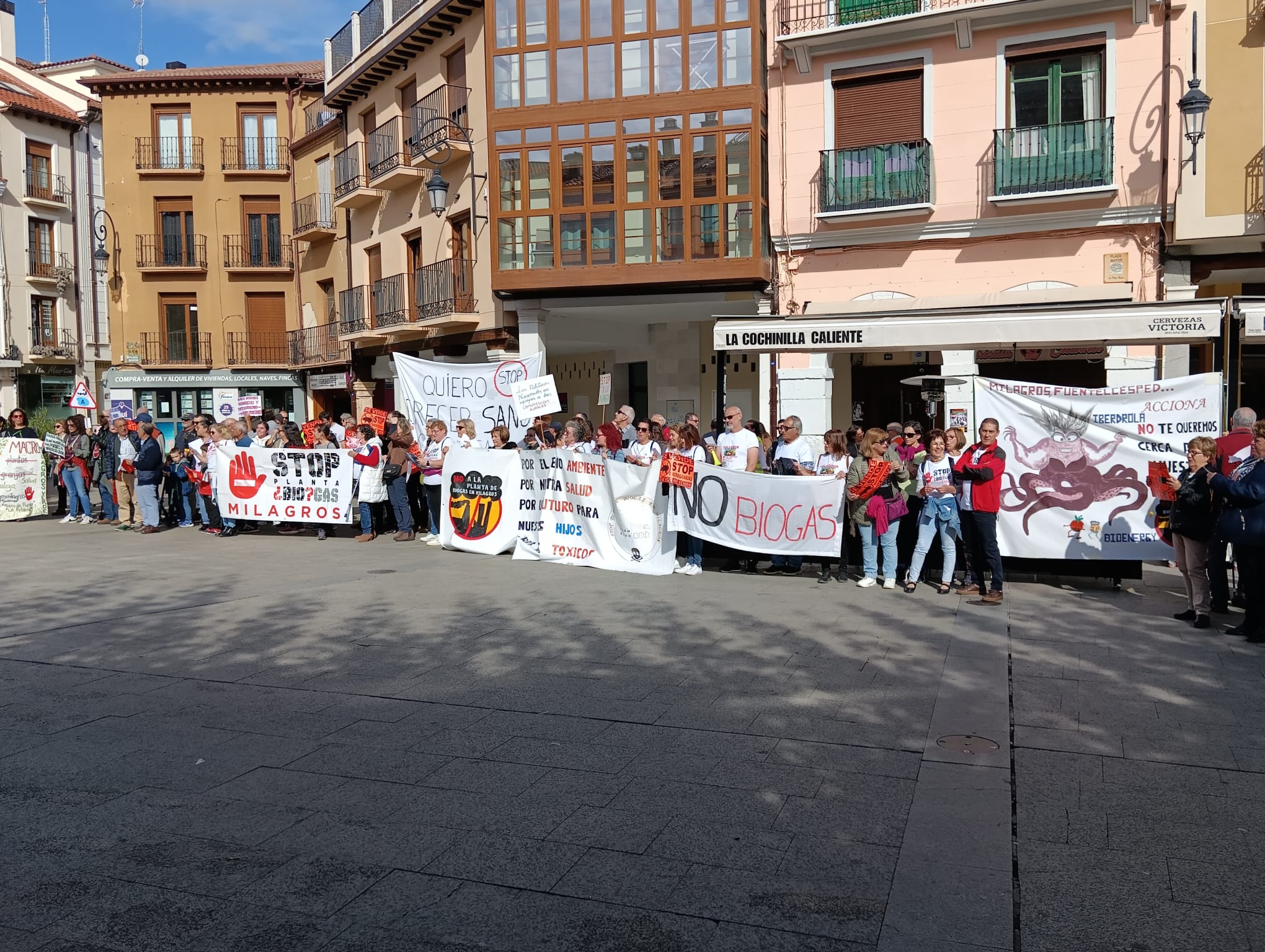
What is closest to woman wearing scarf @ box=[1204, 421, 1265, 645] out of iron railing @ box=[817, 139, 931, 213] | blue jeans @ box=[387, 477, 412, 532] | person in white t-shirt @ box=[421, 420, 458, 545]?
person in white t-shirt @ box=[421, 420, 458, 545]

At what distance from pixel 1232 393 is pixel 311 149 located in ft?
94.1

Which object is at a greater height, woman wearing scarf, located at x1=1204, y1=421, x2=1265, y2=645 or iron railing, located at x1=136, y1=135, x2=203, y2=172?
iron railing, located at x1=136, y1=135, x2=203, y2=172

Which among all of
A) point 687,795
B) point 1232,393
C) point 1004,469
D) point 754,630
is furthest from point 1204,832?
point 1232,393

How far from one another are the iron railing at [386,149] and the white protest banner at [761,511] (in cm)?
1608

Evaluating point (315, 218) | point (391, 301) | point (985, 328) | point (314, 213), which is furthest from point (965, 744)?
point (314, 213)

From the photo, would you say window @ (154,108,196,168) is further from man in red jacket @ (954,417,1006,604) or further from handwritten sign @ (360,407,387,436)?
man in red jacket @ (954,417,1006,604)

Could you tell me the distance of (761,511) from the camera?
11016 millimetres

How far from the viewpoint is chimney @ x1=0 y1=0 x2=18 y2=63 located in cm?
4012

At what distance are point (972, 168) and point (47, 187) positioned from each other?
109 feet

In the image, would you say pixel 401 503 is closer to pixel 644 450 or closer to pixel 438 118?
pixel 644 450

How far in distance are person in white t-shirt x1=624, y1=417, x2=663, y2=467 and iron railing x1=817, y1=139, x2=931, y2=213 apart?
26.1 ft

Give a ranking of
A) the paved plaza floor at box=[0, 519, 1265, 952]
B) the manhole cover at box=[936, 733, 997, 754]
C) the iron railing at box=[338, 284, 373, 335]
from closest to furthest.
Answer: the paved plaza floor at box=[0, 519, 1265, 952]
the manhole cover at box=[936, 733, 997, 754]
the iron railing at box=[338, 284, 373, 335]

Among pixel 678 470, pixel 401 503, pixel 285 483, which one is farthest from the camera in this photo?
pixel 285 483

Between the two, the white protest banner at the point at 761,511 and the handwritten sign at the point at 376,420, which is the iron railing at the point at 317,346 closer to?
the handwritten sign at the point at 376,420
